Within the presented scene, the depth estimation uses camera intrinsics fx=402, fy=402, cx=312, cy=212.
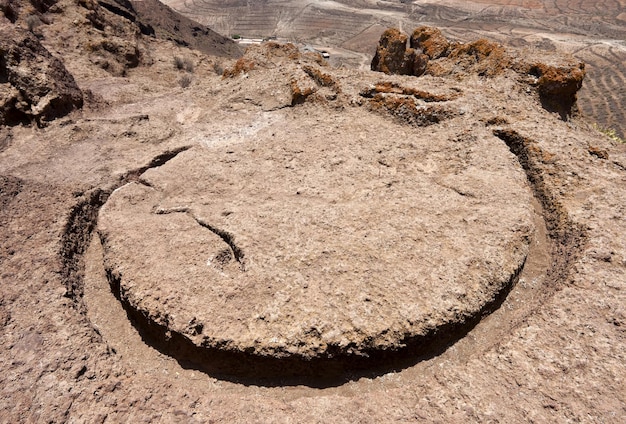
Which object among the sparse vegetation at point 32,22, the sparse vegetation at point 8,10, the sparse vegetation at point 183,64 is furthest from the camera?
the sparse vegetation at point 183,64

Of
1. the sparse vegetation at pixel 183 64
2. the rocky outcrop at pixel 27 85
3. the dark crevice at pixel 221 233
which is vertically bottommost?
the sparse vegetation at pixel 183 64

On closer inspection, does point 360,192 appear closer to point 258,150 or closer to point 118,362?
point 258,150

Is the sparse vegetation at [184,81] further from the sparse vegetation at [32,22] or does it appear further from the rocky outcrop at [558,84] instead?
the rocky outcrop at [558,84]

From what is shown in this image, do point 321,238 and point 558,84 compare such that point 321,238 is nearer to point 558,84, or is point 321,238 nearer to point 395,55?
point 558,84

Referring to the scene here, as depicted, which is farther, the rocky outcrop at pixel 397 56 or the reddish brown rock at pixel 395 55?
the reddish brown rock at pixel 395 55

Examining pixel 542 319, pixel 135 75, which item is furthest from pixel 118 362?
pixel 135 75

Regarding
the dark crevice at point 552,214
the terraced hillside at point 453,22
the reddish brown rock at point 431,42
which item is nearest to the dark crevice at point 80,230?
Answer: the dark crevice at point 552,214

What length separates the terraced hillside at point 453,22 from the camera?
41.5 m

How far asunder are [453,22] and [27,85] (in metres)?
65.5

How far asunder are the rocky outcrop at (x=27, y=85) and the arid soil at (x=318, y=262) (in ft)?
0.21

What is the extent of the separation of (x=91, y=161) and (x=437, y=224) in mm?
4462

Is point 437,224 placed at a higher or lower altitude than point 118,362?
higher

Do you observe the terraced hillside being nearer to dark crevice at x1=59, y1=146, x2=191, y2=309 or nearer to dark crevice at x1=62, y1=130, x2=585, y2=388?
dark crevice at x1=62, y1=130, x2=585, y2=388

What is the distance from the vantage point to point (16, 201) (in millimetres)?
4613
